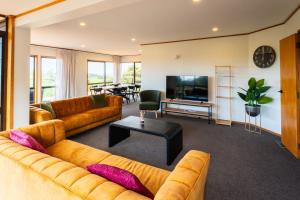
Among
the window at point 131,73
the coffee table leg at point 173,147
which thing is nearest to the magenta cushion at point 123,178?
the coffee table leg at point 173,147

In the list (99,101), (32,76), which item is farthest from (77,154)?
(32,76)

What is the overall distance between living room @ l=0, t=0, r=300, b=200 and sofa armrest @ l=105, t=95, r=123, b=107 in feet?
0.22

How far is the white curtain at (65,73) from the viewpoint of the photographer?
7730mm

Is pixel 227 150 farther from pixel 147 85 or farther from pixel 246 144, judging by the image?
pixel 147 85

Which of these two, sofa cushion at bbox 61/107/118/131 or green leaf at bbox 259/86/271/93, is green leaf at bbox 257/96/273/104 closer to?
green leaf at bbox 259/86/271/93

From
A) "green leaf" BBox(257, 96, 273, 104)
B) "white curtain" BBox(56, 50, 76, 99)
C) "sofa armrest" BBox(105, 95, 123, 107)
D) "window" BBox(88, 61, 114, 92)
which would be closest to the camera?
"green leaf" BBox(257, 96, 273, 104)

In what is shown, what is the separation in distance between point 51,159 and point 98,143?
239 cm

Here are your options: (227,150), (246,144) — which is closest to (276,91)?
(246,144)

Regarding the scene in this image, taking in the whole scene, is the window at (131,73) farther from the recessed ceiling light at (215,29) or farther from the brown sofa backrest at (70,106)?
the recessed ceiling light at (215,29)

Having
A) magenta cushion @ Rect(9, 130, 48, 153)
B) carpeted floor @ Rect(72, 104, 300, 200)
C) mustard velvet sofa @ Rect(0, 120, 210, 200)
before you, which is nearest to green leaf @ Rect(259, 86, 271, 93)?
carpeted floor @ Rect(72, 104, 300, 200)

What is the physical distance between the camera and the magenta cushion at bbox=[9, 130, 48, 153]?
174cm

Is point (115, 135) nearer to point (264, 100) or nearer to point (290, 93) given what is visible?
point (290, 93)

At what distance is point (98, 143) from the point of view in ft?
12.1

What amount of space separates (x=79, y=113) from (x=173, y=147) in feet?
8.92
